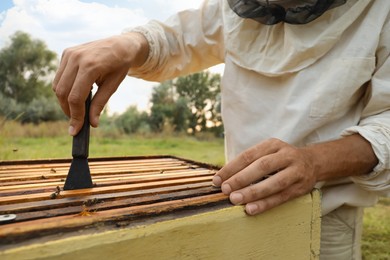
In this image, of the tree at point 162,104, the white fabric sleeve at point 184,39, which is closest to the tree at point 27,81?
the tree at point 162,104

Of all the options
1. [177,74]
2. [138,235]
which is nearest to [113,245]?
[138,235]

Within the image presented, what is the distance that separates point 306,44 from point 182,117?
→ 524 inches

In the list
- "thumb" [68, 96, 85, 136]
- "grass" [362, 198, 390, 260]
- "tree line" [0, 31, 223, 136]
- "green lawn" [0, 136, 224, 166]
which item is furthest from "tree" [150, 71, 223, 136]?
"thumb" [68, 96, 85, 136]

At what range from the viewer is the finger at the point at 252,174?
984mm

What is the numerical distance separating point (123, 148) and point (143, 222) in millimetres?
6903

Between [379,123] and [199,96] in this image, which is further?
[199,96]

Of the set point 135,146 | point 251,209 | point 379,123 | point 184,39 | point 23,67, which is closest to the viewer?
point 251,209

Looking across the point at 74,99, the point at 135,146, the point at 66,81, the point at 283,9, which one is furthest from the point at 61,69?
the point at 135,146

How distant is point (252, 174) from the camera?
0.98 metres

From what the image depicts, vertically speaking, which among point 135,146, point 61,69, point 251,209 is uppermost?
point 61,69

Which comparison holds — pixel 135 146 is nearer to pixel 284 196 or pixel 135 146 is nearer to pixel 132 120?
pixel 132 120

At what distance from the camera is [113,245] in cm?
71

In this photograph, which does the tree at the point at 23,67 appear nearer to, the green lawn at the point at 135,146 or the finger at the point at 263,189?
the green lawn at the point at 135,146

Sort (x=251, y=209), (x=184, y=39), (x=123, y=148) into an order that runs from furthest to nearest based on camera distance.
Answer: (x=123, y=148) → (x=184, y=39) → (x=251, y=209)
